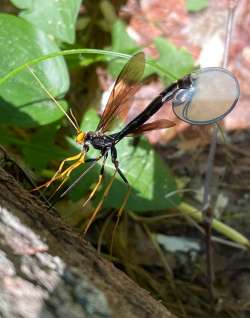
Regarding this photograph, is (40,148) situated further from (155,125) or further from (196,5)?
(196,5)

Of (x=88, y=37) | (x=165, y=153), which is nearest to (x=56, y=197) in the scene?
(x=165, y=153)

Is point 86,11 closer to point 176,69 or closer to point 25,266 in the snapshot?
point 176,69

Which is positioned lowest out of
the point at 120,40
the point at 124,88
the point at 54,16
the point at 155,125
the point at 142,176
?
the point at 142,176

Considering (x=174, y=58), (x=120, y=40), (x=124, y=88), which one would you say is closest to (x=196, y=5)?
Result: (x=174, y=58)

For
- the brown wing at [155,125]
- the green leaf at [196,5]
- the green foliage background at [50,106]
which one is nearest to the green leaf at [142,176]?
the green foliage background at [50,106]

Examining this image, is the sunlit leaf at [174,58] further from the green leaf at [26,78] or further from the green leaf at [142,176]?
the green leaf at [26,78]

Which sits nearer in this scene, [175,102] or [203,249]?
[175,102]
